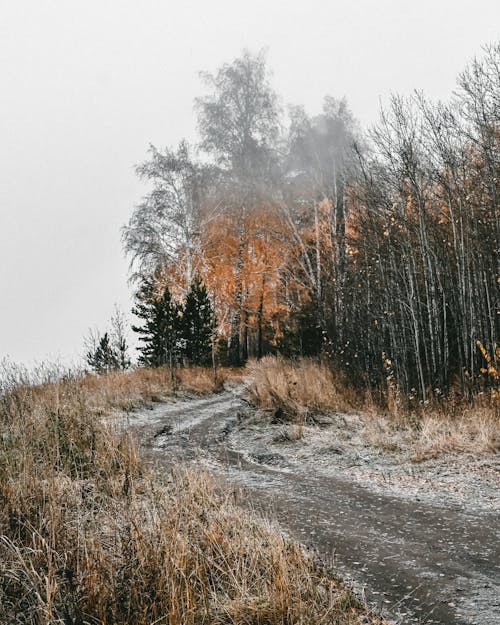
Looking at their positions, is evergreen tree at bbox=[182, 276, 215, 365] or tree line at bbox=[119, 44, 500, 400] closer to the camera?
tree line at bbox=[119, 44, 500, 400]

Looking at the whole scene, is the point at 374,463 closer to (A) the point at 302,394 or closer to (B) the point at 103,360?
(A) the point at 302,394

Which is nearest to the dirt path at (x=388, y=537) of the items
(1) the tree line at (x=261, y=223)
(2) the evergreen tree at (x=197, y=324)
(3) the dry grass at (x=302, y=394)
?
(3) the dry grass at (x=302, y=394)

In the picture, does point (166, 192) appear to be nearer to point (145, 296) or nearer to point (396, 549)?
point (145, 296)

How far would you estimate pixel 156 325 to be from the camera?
849 inches

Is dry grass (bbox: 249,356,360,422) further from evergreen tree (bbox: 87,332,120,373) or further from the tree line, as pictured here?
evergreen tree (bbox: 87,332,120,373)

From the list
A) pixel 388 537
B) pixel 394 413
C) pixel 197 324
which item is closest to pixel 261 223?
pixel 197 324

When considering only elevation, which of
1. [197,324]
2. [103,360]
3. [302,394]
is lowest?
[302,394]

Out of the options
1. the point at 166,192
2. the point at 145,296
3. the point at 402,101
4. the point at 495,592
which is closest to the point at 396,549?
the point at 495,592

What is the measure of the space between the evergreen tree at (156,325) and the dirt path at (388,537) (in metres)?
12.7

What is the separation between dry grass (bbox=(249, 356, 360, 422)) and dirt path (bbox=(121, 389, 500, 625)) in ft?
9.43

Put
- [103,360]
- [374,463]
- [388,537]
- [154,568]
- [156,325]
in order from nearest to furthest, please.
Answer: [154,568]
[388,537]
[374,463]
[103,360]
[156,325]

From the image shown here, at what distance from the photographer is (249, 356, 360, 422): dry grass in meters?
10.0

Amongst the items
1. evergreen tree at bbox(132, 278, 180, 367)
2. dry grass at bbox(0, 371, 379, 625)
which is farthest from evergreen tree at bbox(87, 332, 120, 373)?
dry grass at bbox(0, 371, 379, 625)

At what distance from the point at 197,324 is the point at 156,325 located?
2.28 metres
